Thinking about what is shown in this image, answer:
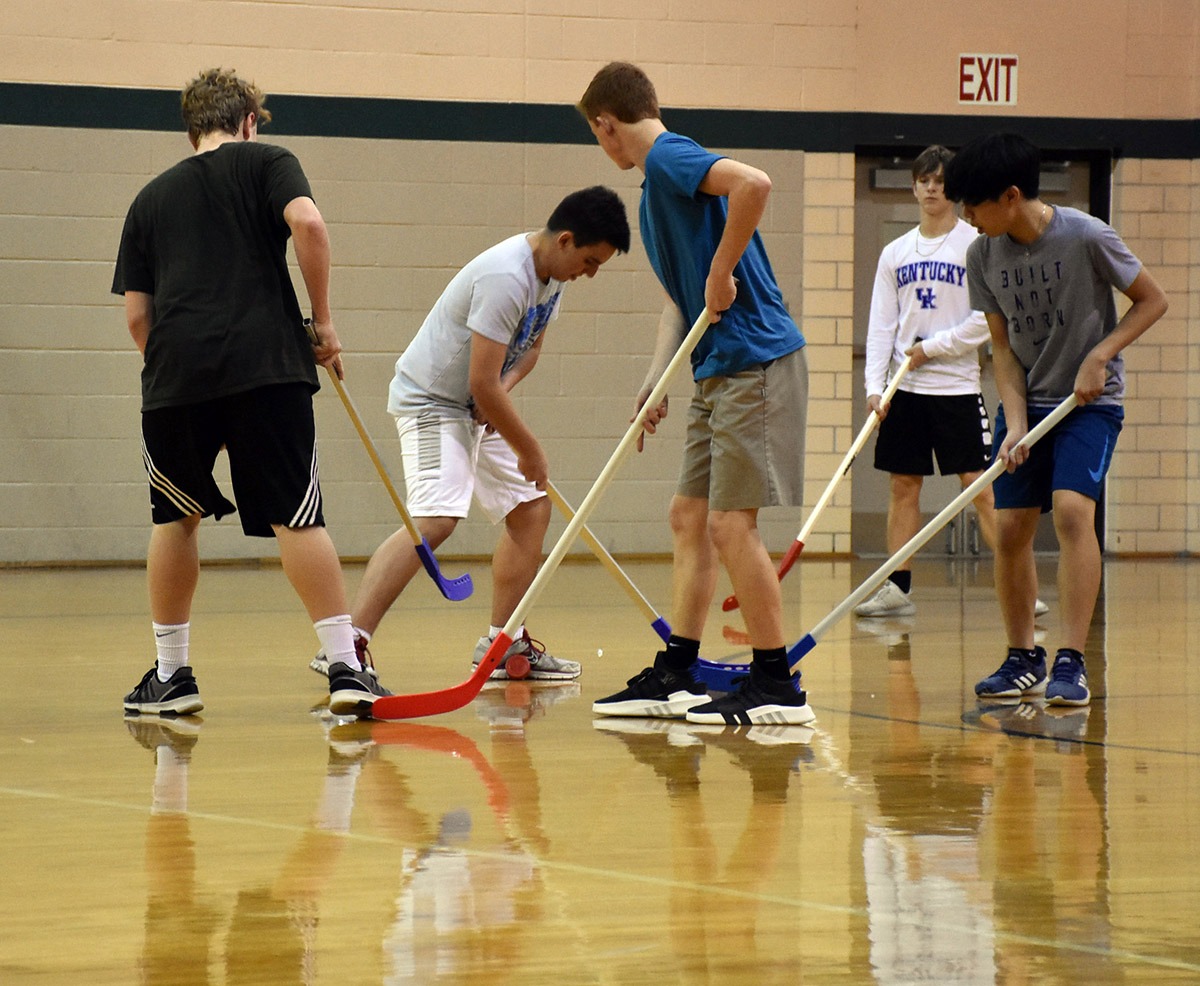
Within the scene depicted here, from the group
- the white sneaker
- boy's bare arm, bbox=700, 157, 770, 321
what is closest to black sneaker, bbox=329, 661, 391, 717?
boy's bare arm, bbox=700, 157, 770, 321

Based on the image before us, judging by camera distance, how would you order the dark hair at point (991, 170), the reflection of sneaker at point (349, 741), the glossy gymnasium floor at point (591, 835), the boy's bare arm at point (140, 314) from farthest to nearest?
the dark hair at point (991, 170) → the boy's bare arm at point (140, 314) → the reflection of sneaker at point (349, 741) → the glossy gymnasium floor at point (591, 835)

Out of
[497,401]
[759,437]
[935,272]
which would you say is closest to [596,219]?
[497,401]

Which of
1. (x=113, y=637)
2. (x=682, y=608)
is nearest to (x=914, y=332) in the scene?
(x=682, y=608)

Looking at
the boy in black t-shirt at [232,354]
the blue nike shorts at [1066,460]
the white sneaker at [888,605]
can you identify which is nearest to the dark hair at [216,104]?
the boy in black t-shirt at [232,354]

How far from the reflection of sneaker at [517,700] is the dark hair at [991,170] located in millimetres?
1532

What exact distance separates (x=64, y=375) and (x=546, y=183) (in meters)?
2.51

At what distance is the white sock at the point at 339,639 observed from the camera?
3566 mm

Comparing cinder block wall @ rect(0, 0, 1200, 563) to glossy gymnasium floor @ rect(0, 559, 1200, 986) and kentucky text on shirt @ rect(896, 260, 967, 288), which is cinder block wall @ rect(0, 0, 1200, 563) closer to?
kentucky text on shirt @ rect(896, 260, 967, 288)

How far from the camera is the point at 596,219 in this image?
148 inches

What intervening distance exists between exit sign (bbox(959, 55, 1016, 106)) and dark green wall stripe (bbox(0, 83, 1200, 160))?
113 mm

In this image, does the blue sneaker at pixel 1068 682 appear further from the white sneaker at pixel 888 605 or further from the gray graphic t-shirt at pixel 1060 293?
the white sneaker at pixel 888 605

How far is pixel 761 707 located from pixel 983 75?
5885 mm

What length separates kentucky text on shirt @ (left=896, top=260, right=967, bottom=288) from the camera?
5.75m

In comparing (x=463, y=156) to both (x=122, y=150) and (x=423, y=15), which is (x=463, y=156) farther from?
(x=122, y=150)
